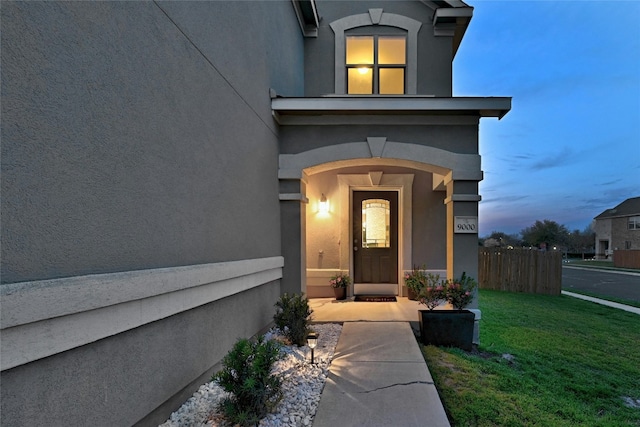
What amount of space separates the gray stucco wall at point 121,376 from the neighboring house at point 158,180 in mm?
10

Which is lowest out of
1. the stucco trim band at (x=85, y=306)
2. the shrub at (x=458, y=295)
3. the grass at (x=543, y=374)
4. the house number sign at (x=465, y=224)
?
the grass at (x=543, y=374)

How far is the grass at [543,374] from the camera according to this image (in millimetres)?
2896

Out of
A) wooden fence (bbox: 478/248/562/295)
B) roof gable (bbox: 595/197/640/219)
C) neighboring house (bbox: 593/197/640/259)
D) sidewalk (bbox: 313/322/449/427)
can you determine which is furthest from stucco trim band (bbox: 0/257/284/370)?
roof gable (bbox: 595/197/640/219)

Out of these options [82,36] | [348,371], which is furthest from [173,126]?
[348,371]

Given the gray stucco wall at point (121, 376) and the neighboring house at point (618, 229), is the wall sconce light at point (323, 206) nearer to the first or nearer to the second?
the gray stucco wall at point (121, 376)

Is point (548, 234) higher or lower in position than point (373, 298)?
higher

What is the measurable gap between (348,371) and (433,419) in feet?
3.59

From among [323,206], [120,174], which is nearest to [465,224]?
[323,206]

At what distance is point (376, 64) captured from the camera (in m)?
7.23

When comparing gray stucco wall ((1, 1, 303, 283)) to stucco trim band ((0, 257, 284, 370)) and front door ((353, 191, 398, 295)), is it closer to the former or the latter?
stucco trim band ((0, 257, 284, 370))

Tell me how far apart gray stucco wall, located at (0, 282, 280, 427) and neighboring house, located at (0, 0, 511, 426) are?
0.01 m

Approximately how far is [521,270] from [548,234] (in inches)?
1329

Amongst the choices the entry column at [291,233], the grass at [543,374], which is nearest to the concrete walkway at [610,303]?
the grass at [543,374]

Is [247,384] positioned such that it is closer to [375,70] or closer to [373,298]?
[373,298]
